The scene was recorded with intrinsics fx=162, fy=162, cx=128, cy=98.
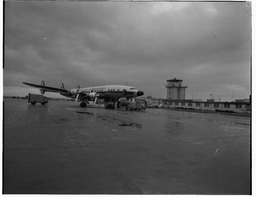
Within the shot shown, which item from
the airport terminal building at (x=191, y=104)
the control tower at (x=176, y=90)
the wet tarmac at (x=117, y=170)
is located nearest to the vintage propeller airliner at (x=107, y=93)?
the airport terminal building at (x=191, y=104)

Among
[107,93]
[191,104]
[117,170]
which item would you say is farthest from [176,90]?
[117,170]

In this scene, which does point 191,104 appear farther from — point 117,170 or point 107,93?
point 117,170

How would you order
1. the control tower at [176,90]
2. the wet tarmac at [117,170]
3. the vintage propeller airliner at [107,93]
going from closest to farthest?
the wet tarmac at [117,170]
the vintage propeller airliner at [107,93]
the control tower at [176,90]

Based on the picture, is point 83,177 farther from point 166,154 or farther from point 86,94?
point 86,94

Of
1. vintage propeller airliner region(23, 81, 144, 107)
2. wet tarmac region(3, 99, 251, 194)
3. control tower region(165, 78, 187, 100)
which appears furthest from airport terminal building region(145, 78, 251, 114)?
wet tarmac region(3, 99, 251, 194)

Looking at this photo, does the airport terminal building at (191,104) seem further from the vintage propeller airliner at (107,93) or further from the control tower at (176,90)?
the vintage propeller airliner at (107,93)

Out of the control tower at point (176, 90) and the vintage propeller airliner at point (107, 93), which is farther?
the control tower at point (176, 90)

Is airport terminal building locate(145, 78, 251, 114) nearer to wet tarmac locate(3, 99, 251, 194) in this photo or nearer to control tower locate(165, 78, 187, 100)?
control tower locate(165, 78, 187, 100)

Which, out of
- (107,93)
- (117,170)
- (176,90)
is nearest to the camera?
(117,170)

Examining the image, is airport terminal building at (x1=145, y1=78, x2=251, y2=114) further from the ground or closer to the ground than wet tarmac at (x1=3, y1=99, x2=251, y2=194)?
further from the ground
